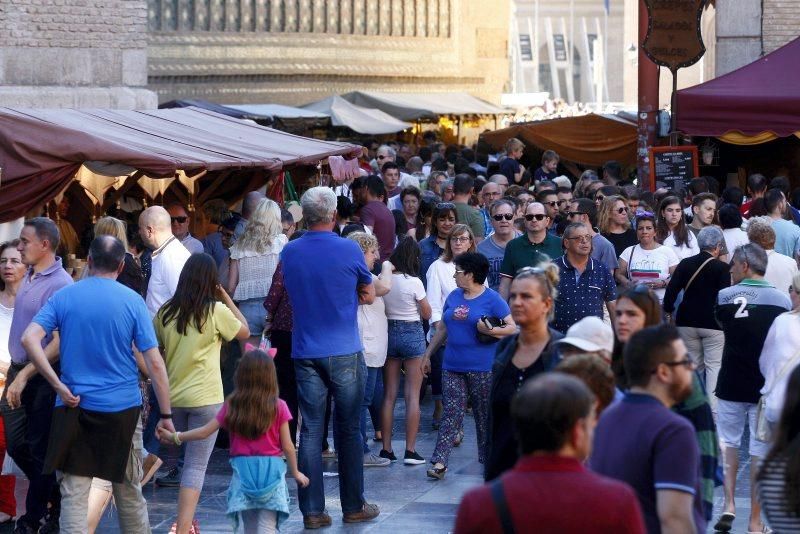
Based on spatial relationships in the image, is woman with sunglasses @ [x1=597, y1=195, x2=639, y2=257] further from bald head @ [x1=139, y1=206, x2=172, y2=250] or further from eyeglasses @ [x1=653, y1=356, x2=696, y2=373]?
eyeglasses @ [x1=653, y1=356, x2=696, y2=373]

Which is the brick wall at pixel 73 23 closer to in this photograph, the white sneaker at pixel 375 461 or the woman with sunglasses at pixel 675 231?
the woman with sunglasses at pixel 675 231

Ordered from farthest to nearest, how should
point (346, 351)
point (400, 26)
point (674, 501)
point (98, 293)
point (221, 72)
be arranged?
point (400, 26)
point (221, 72)
point (346, 351)
point (98, 293)
point (674, 501)

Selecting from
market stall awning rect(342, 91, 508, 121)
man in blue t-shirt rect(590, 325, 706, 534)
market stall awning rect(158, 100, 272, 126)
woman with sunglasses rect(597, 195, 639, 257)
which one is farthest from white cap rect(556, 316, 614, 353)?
market stall awning rect(342, 91, 508, 121)

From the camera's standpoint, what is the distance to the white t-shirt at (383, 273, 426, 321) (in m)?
10.7

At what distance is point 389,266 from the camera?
32.0 feet

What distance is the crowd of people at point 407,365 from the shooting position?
486cm

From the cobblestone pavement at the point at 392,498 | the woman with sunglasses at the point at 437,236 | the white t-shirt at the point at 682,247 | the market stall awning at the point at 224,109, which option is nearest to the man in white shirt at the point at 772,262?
the white t-shirt at the point at 682,247

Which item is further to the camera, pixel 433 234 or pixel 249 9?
pixel 249 9

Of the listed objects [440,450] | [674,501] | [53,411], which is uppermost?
[674,501]

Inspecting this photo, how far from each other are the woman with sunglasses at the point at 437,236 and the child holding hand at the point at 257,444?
4.80 metres

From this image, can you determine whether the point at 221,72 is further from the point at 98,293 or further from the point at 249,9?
the point at 98,293

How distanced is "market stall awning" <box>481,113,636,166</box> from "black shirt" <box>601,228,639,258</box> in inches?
404

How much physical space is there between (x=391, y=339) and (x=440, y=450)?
1098mm

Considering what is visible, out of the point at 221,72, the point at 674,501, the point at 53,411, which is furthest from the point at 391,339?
the point at 221,72
